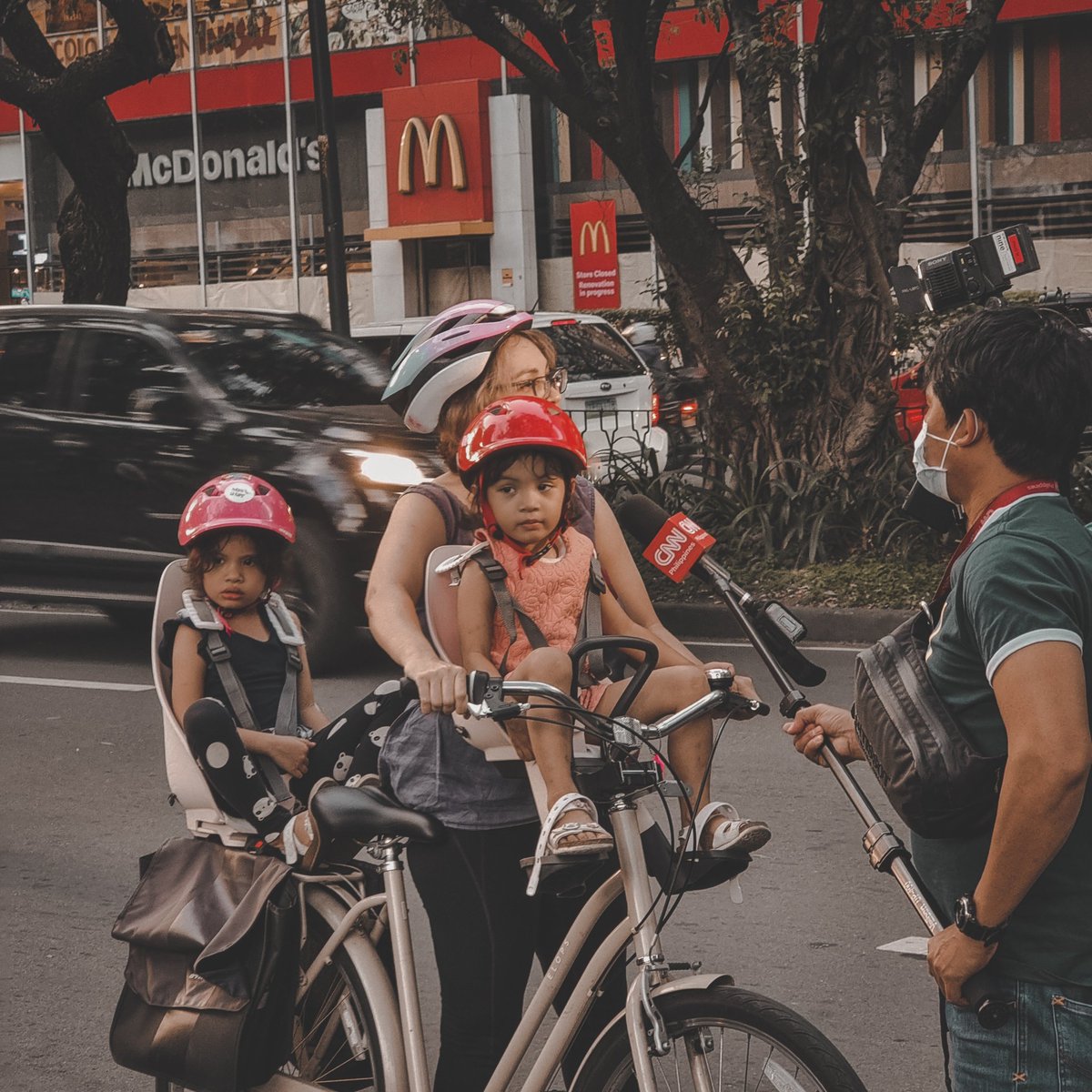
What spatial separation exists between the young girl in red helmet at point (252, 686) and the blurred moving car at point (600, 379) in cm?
843

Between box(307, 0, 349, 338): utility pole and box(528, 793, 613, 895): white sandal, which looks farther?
box(307, 0, 349, 338): utility pole

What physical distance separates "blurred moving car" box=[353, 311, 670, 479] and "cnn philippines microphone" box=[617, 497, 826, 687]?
9.31 m

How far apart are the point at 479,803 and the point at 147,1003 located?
807 millimetres

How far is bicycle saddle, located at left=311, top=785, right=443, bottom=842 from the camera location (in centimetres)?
289

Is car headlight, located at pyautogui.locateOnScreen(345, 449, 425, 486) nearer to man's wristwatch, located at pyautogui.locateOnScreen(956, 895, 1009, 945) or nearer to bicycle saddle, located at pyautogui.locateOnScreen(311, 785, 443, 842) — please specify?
bicycle saddle, located at pyautogui.locateOnScreen(311, 785, 443, 842)

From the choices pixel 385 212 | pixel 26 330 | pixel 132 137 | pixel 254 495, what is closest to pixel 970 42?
pixel 26 330

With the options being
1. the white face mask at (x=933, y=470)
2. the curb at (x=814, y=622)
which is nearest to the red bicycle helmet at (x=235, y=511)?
the white face mask at (x=933, y=470)

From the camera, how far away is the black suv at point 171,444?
855 centimetres

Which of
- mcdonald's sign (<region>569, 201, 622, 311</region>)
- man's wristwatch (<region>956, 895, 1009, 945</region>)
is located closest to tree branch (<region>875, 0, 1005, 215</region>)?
man's wristwatch (<region>956, 895, 1009, 945</region>)

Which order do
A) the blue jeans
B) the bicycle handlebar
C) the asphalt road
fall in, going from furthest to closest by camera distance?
the asphalt road
the bicycle handlebar
the blue jeans

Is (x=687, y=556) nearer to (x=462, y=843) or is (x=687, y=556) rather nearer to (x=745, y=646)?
(x=462, y=843)

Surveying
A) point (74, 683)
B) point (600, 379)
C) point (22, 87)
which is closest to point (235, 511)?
point (74, 683)

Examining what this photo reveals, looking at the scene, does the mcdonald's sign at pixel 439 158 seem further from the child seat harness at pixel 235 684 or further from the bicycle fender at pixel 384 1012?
the bicycle fender at pixel 384 1012

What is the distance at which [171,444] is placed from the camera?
8961mm
